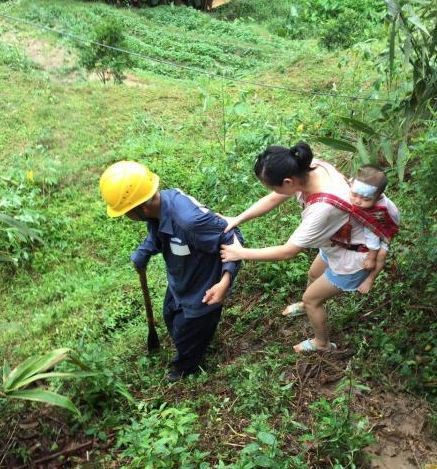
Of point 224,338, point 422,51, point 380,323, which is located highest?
point 422,51

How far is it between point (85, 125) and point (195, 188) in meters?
2.81

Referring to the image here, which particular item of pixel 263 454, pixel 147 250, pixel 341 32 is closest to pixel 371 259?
pixel 263 454

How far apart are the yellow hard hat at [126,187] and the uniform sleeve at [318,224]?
2.55 ft

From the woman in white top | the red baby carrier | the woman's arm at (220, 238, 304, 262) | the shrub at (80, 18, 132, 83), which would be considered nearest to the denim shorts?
the woman in white top

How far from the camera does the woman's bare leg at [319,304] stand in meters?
3.01

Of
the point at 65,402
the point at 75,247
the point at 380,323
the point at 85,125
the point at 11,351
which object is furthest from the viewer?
the point at 85,125

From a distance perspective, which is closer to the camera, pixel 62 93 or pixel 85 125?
pixel 85 125

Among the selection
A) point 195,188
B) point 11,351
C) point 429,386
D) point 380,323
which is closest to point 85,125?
point 195,188

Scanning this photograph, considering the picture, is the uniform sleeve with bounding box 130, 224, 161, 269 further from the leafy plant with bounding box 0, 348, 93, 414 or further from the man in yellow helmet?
the leafy plant with bounding box 0, 348, 93, 414

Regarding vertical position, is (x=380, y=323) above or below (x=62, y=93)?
below

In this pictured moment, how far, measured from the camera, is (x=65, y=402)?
243 centimetres

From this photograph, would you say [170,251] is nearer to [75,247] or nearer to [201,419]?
[201,419]

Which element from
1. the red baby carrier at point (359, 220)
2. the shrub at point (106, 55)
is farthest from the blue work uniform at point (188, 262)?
the shrub at point (106, 55)

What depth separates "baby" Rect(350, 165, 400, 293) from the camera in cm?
264
